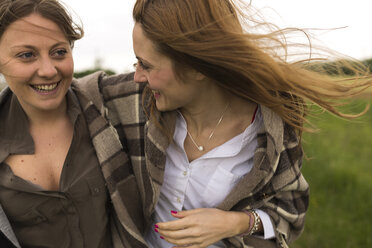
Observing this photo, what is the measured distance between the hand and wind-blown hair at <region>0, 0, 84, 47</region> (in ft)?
3.23

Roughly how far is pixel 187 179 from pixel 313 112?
69 cm

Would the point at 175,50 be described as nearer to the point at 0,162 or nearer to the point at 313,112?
the point at 313,112

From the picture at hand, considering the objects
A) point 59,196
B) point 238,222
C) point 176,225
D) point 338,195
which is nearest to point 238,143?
point 238,222

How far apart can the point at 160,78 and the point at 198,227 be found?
26.7 inches

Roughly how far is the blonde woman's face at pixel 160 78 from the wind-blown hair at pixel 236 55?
0.04 metres

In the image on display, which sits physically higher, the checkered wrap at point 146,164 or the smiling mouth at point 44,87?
the smiling mouth at point 44,87

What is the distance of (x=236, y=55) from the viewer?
5.32 feet

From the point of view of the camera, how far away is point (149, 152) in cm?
185

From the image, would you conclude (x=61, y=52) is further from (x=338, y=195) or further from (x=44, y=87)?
(x=338, y=195)

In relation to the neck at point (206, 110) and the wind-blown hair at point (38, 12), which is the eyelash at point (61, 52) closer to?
the wind-blown hair at point (38, 12)

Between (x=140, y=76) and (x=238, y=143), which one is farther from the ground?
(x=140, y=76)

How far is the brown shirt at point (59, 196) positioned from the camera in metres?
1.70

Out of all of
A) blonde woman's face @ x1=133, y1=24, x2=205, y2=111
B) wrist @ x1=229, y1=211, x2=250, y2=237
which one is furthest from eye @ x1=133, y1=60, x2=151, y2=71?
wrist @ x1=229, y1=211, x2=250, y2=237

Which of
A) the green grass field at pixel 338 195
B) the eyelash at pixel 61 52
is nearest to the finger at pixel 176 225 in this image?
the eyelash at pixel 61 52
